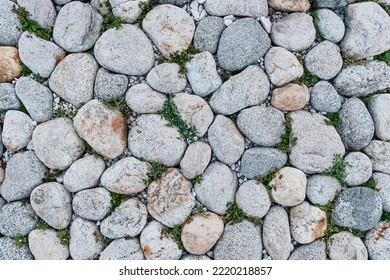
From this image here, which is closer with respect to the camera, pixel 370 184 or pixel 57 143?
pixel 57 143

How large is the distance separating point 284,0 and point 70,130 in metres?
2.49

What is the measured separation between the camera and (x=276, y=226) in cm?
392

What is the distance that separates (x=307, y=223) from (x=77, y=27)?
2981mm

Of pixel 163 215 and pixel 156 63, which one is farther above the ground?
pixel 156 63

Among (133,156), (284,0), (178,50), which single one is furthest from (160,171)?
(284,0)

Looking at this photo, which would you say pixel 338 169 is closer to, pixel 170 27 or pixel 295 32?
pixel 295 32

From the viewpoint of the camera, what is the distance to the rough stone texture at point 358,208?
3.92m

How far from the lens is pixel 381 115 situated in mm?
4020

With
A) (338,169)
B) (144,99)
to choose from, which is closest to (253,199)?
(338,169)

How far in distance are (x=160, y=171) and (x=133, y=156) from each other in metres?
0.31

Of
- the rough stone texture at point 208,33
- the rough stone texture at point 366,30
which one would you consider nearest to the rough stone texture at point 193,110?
the rough stone texture at point 208,33

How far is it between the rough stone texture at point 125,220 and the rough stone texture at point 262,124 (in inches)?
51.7
